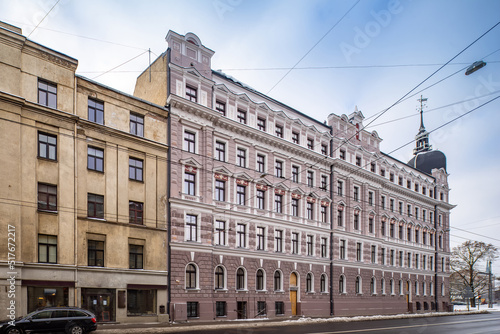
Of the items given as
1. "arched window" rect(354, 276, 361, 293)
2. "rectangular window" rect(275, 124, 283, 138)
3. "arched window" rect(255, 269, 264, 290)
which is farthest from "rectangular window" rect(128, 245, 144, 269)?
"arched window" rect(354, 276, 361, 293)

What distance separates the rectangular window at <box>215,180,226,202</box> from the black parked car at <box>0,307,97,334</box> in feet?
45.1

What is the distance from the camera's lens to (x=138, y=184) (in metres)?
27.2

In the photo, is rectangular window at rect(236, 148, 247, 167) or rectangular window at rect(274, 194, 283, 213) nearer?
rectangular window at rect(236, 148, 247, 167)

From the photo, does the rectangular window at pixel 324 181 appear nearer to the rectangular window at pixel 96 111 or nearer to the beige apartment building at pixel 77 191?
the beige apartment building at pixel 77 191

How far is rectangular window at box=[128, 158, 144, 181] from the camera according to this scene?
27.1 meters

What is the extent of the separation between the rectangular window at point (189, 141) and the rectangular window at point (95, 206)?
7315 millimetres

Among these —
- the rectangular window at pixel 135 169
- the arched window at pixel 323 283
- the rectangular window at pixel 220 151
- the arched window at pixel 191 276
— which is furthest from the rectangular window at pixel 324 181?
the rectangular window at pixel 135 169

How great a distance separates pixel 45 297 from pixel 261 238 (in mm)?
16943

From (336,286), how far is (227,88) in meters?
21.7

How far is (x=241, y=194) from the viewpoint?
109 feet

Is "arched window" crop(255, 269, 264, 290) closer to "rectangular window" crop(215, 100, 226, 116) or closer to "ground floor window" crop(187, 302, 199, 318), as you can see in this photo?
"ground floor window" crop(187, 302, 199, 318)

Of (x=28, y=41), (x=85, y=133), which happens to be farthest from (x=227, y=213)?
(x=28, y=41)

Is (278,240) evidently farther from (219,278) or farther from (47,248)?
(47,248)

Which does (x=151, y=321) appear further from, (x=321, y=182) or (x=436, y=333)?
(x=321, y=182)
